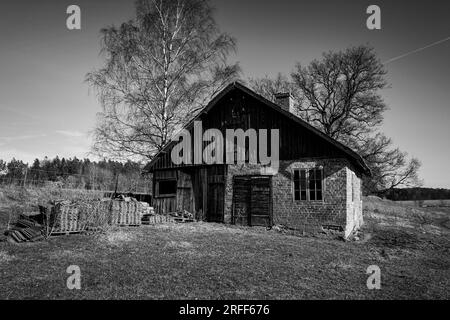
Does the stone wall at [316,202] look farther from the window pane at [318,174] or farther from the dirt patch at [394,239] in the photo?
the dirt patch at [394,239]

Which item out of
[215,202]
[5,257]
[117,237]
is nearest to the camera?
[5,257]

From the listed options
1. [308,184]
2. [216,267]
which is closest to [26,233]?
[216,267]

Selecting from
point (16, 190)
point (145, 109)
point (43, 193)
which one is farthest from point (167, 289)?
point (16, 190)

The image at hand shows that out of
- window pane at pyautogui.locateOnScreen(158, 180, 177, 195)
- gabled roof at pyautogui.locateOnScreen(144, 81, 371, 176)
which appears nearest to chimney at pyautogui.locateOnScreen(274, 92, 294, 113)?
gabled roof at pyautogui.locateOnScreen(144, 81, 371, 176)

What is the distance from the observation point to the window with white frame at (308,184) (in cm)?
1453

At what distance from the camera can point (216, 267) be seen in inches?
318

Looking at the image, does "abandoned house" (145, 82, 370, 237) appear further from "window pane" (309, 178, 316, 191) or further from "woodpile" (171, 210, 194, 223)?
"woodpile" (171, 210, 194, 223)

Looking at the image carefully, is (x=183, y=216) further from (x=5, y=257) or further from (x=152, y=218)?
(x=5, y=257)

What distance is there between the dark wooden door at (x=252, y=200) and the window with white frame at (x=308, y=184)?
1.32m

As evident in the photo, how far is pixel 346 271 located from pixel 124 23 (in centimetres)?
1711

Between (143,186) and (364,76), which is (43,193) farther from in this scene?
(364,76)

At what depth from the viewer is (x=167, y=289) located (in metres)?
6.29

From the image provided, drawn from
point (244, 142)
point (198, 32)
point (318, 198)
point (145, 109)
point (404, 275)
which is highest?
point (198, 32)

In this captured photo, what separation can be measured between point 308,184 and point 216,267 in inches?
313
